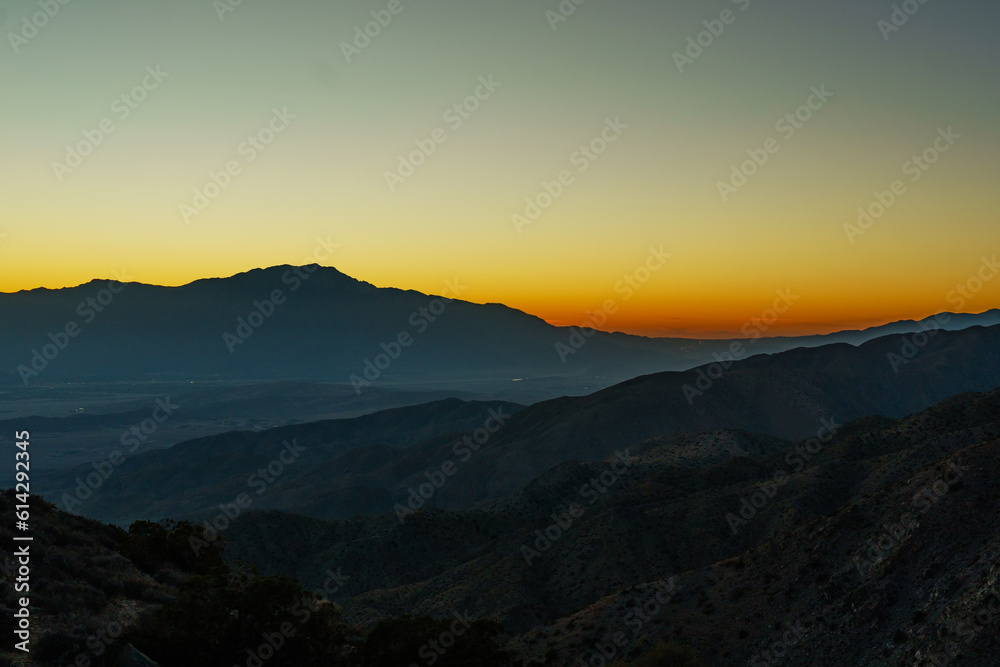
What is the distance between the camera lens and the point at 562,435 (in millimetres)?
125438

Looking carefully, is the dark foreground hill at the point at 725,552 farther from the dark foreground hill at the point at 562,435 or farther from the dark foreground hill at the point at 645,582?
the dark foreground hill at the point at 562,435

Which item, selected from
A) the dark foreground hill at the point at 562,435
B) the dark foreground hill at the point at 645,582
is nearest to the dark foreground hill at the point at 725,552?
the dark foreground hill at the point at 645,582

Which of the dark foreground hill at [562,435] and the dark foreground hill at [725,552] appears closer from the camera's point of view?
the dark foreground hill at [725,552]

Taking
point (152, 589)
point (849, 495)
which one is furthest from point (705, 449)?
point (152, 589)

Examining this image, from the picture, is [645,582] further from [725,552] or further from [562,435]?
[562,435]

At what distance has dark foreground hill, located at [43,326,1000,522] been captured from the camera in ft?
385

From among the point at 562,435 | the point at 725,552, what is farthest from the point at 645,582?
the point at 562,435

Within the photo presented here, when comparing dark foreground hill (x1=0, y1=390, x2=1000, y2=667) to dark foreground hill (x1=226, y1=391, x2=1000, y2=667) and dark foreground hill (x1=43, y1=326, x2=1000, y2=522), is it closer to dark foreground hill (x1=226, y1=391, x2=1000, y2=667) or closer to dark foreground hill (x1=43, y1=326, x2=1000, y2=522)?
dark foreground hill (x1=226, y1=391, x2=1000, y2=667)

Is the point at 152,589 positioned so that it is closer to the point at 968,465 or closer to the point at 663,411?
the point at 968,465

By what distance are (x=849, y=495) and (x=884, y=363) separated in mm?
137166

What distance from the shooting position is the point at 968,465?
25688 mm

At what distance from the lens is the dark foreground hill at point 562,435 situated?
4616 inches

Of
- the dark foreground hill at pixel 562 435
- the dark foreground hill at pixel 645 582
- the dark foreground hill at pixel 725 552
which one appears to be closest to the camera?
the dark foreground hill at pixel 645 582

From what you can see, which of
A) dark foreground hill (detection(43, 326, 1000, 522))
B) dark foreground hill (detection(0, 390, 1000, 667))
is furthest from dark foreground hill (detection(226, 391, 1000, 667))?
dark foreground hill (detection(43, 326, 1000, 522))
